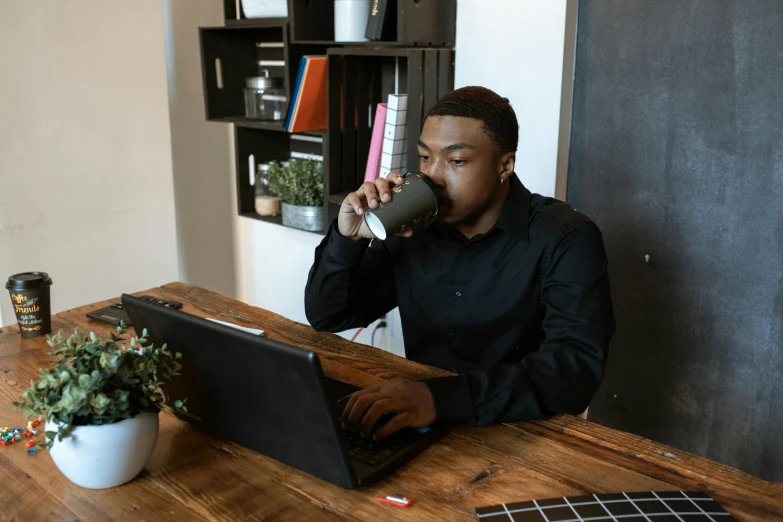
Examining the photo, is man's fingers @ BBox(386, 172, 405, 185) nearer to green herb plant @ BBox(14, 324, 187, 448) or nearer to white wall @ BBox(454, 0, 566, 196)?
green herb plant @ BBox(14, 324, 187, 448)

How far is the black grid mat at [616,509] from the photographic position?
84 centimetres

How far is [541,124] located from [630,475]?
126 centimetres

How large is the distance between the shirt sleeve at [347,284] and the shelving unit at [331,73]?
66 cm

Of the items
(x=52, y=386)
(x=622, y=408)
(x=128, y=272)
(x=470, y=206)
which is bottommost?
(x=622, y=408)

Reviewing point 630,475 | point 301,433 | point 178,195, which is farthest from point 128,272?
point 630,475

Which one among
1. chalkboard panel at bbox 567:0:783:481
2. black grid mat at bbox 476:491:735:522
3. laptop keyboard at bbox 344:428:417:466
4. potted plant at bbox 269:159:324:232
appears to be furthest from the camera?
potted plant at bbox 269:159:324:232

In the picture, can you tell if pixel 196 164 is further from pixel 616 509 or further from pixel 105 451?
pixel 616 509

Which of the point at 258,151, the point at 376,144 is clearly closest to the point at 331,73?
the point at 376,144

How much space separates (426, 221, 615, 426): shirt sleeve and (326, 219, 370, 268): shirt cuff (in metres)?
0.40

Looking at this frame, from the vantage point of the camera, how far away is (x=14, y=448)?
103 centimetres

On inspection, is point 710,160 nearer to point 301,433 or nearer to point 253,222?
point 301,433

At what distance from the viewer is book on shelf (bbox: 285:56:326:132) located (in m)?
2.46

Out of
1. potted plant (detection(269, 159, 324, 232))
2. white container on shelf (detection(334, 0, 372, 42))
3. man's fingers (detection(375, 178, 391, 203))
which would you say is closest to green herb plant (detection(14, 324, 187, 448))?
man's fingers (detection(375, 178, 391, 203))

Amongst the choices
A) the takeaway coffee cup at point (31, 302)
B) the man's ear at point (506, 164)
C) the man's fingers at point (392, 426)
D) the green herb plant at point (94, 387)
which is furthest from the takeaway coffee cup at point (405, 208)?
the takeaway coffee cup at point (31, 302)
